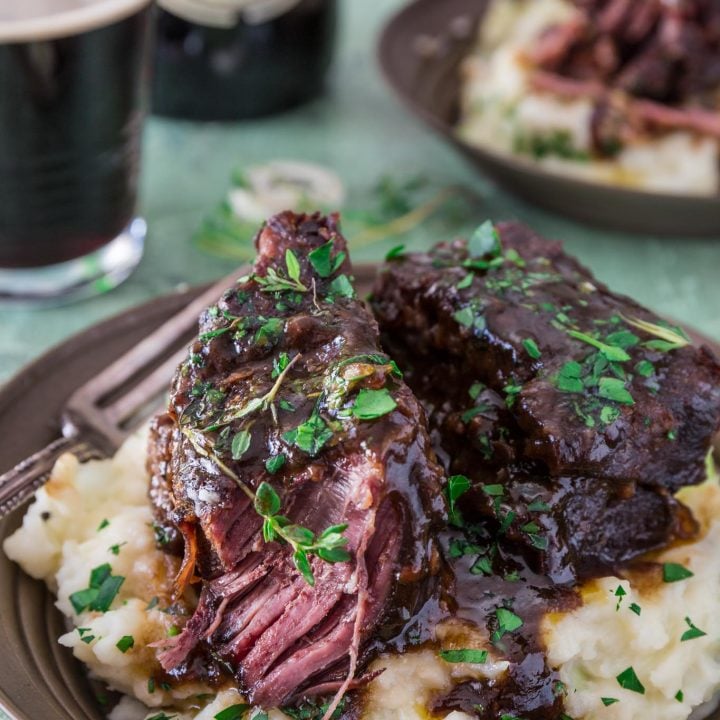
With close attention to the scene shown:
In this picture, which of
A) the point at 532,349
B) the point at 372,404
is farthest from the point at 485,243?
the point at 372,404

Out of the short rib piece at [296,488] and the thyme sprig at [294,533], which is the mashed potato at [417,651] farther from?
the thyme sprig at [294,533]

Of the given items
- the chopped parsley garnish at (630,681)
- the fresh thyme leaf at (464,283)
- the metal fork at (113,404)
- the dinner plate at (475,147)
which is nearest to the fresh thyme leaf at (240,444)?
the metal fork at (113,404)

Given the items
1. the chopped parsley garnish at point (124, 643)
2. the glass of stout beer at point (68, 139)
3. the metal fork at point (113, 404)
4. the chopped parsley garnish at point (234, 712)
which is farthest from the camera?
the glass of stout beer at point (68, 139)

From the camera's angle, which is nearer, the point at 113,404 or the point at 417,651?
the point at 417,651

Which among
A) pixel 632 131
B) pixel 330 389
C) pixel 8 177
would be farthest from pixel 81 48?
pixel 632 131

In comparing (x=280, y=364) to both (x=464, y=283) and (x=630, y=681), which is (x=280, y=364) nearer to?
(x=464, y=283)

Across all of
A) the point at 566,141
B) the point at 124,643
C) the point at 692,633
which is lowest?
the point at 566,141

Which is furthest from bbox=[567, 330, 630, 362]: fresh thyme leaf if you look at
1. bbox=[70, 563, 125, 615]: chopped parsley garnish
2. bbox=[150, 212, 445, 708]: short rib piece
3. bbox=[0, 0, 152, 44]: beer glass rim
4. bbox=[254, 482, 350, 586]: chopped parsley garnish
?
bbox=[0, 0, 152, 44]: beer glass rim
